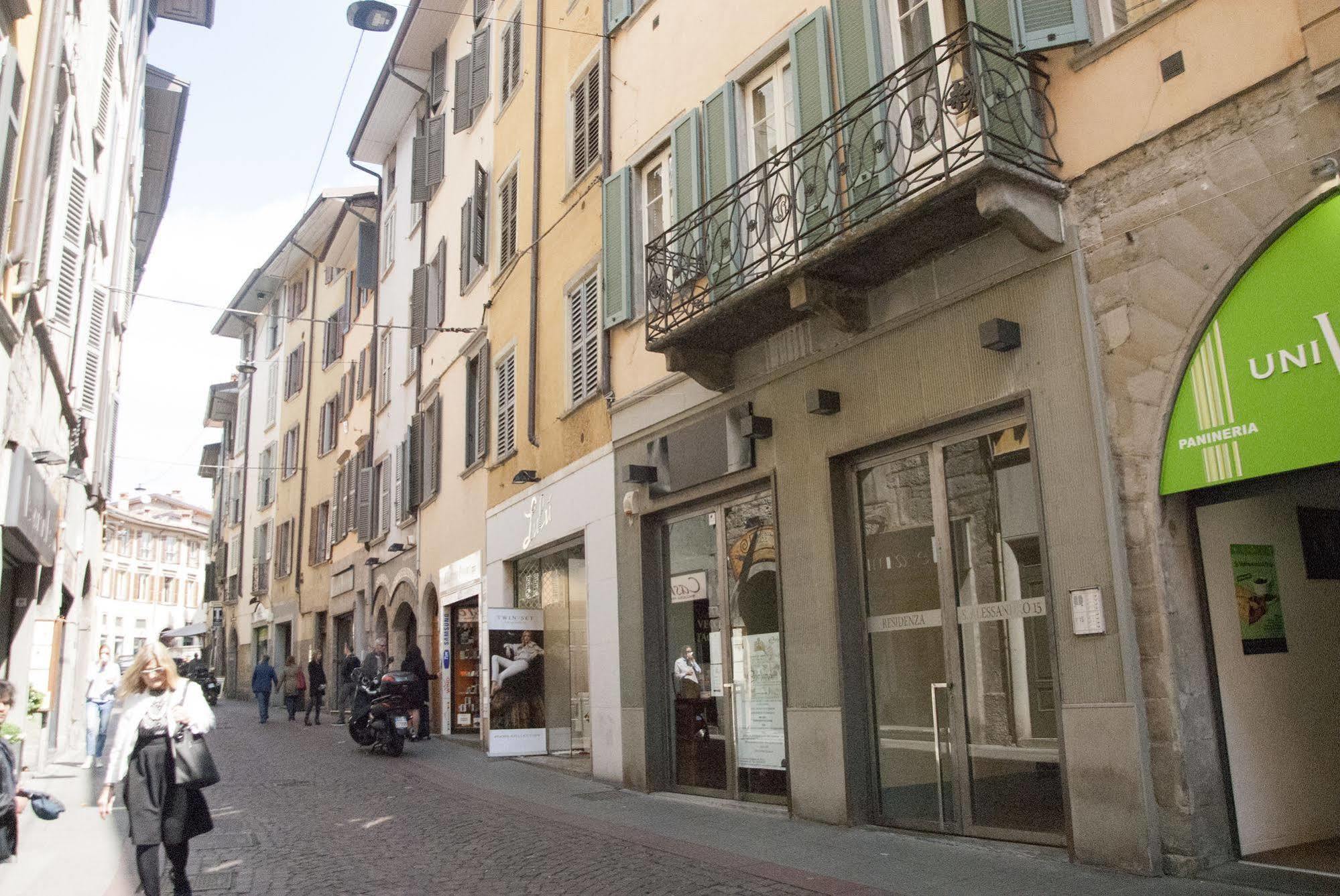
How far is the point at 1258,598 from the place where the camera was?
269 inches

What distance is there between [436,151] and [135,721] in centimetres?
1769

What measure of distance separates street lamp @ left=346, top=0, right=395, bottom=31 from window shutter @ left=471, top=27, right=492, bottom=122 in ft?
5.07

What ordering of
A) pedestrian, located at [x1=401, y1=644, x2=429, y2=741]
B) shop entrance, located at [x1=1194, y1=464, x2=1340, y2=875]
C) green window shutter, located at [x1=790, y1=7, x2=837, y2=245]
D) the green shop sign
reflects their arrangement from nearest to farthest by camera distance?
the green shop sign
shop entrance, located at [x1=1194, y1=464, x2=1340, y2=875]
green window shutter, located at [x1=790, y1=7, x2=837, y2=245]
pedestrian, located at [x1=401, y1=644, x2=429, y2=741]

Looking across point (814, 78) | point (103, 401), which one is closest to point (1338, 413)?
point (814, 78)

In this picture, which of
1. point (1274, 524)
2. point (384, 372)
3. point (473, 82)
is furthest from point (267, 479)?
point (1274, 524)

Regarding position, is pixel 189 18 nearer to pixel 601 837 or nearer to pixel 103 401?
pixel 103 401

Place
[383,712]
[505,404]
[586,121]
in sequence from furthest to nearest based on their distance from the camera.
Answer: [505,404] < [383,712] < [586,121]

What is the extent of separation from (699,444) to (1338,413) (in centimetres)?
613

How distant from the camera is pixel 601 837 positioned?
28.4ft

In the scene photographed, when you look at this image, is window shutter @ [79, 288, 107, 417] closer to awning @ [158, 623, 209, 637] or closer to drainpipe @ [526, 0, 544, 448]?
drainpipe @ [526, 0, 544, 448]

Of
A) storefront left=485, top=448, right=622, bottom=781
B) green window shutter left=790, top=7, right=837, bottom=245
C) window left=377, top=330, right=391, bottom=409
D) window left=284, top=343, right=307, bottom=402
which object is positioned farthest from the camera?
window left=284, top=343, right=307, bottom=402

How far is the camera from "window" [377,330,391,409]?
82.4 feet

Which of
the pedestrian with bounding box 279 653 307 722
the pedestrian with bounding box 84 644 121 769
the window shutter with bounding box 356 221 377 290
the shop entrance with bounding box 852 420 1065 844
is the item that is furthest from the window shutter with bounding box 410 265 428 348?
the shop entrance with bounding box 852 420 1065 844

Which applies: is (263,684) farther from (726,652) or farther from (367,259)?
(726,652)
